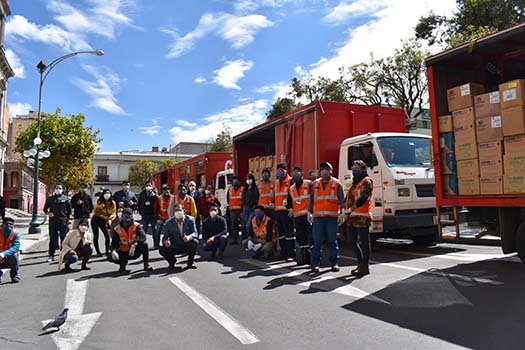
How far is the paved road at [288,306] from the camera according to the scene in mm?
4039

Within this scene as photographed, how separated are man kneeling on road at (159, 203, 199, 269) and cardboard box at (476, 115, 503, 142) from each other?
5278 millimetres

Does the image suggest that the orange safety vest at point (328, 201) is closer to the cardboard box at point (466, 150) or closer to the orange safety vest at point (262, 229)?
the cardboard box at point (466, 150)

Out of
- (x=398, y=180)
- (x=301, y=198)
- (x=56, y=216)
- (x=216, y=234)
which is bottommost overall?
(x=216, y=234)

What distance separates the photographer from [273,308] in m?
5.11

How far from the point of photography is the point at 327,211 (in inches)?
279

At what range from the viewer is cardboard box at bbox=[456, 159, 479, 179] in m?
6.59

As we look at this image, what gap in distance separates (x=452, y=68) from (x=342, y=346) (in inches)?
216

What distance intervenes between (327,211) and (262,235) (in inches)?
99.1

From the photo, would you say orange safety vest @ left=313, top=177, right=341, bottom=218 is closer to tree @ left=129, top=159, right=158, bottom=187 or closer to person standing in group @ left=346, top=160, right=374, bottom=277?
person standing in group @ left=346, top=160, right=374, bottom=277

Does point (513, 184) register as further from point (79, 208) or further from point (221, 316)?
point (79, 208)

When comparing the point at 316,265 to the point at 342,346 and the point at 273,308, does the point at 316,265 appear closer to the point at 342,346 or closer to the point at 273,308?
the point at 273,308

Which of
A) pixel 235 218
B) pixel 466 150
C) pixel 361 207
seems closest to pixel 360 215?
pixel 361 207

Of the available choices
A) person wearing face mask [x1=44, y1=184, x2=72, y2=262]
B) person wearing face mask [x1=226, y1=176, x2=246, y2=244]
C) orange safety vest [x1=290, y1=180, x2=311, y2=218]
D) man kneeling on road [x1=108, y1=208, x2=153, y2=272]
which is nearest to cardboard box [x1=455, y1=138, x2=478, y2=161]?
orange safety vest [x1=290, y1=180, x2=311, y2=218]

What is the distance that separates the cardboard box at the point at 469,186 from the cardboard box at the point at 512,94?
117 centimetres
